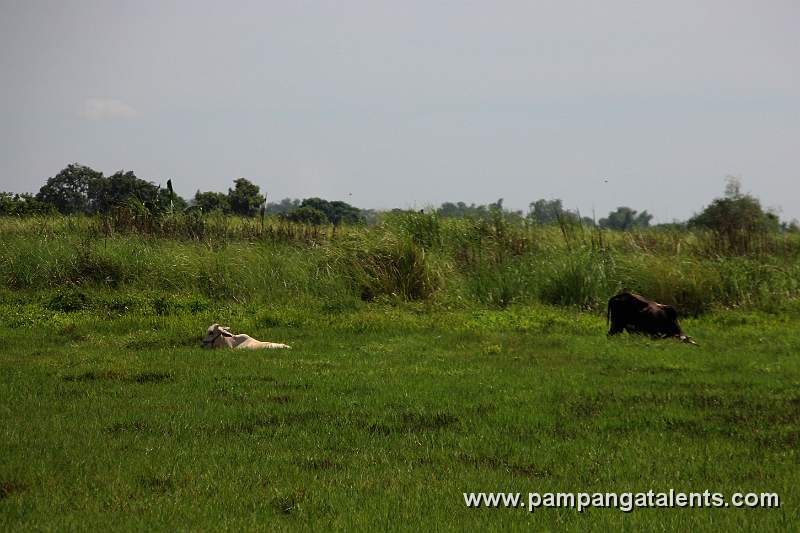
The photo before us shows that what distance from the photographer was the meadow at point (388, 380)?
524 centimetres

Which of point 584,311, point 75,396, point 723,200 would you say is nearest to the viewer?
point 75,396

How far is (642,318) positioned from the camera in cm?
1254

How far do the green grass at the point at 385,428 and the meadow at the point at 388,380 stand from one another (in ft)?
0.10

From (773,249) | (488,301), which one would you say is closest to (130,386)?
(488,301)

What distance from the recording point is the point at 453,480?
5555 millimetres

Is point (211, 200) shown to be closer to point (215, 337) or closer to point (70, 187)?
point (70, 187)

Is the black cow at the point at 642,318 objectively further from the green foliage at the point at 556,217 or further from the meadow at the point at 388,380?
the green foliage at the point at 556,217

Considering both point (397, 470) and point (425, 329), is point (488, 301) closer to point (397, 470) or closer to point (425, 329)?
point (425, 329)

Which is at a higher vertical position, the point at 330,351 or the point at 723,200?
the point at 723,200

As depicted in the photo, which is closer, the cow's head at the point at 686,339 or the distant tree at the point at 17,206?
the cow's head at the point at 686,339

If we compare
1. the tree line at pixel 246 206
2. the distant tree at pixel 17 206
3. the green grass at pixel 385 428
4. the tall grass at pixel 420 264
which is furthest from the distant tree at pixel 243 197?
the green grass at pixel 385 428

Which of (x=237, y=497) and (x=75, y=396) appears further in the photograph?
(x=75, y=396)

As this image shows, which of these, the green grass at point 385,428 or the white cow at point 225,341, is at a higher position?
the white cow at point 225,341

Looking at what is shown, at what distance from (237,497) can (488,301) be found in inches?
440
